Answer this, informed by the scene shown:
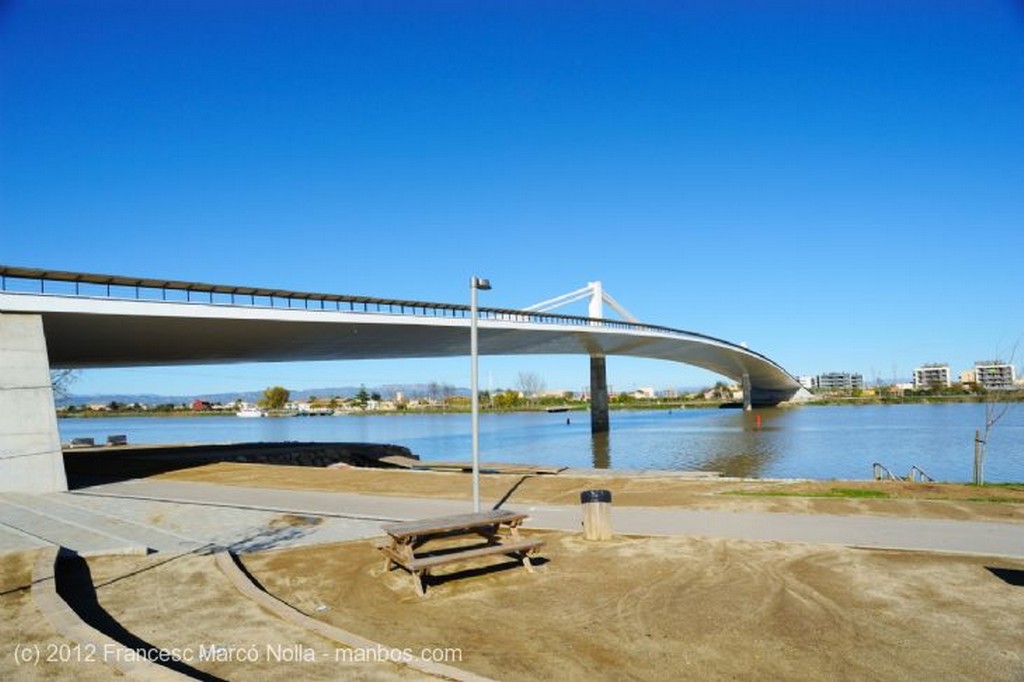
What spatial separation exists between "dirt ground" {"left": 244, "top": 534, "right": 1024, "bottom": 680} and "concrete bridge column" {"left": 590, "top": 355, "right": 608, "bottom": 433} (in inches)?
1989

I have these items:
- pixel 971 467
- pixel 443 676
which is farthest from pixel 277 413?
pixel 443 676

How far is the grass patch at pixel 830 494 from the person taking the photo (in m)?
12.0

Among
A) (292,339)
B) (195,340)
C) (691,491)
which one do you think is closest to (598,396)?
(292,339)

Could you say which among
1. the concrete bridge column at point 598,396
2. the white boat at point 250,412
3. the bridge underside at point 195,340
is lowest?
the white boat at point 250,412

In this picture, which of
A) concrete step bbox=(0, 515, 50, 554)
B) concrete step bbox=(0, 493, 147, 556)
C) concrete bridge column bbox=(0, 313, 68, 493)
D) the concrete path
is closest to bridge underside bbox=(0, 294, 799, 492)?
concrete bridge column bbox=(0, 313, 68, 493)

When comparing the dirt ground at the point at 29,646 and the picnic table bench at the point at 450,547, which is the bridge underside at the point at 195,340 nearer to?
the dirt ground at the point at 29,646

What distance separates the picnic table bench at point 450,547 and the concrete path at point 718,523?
6.18 ft

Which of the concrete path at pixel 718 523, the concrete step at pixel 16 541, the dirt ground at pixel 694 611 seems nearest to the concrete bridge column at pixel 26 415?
the concrete path at pixel 718 523

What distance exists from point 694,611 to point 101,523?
32.0 feet

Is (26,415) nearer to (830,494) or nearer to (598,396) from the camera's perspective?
(830,494)

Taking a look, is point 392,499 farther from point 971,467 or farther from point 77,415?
point 77,415

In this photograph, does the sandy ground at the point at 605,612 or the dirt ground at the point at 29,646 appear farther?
the sandy ground at the point at 605,612

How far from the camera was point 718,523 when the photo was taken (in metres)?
9.73

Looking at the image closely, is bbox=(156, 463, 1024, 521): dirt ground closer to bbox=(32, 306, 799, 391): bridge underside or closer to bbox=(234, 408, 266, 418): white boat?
bbox=(32, 306, 799, 391): bridge underside
